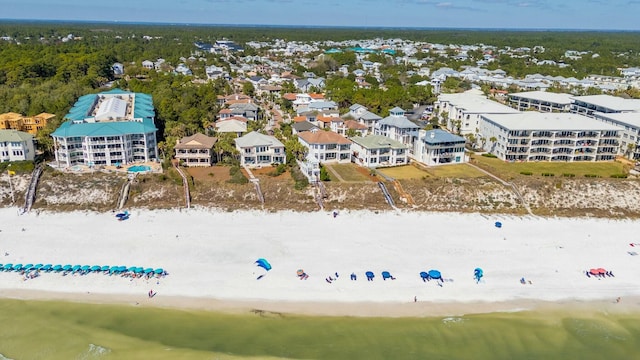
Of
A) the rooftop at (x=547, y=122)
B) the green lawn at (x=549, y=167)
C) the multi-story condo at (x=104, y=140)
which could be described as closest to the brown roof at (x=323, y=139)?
the green lawn at (x=549, y=167)

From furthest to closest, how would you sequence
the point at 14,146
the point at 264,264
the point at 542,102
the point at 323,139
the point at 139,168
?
the point at 542,102, the point at 323,139, the point at 14,146, the point at 139,168, the point at 264,264

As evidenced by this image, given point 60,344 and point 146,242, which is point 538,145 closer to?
point 146,242

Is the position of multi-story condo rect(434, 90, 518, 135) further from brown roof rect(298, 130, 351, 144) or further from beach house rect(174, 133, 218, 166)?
beach house rect(174, 133, 218, 166)

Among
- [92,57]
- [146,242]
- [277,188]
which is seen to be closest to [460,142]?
[277,188]

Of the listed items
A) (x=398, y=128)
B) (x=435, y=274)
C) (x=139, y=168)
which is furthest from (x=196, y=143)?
(x=435, y=274)

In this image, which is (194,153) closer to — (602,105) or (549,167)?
(549,167)

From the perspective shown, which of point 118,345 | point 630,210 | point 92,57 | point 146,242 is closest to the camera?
point 118,345

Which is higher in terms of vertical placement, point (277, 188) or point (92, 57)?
point (92, 57)
